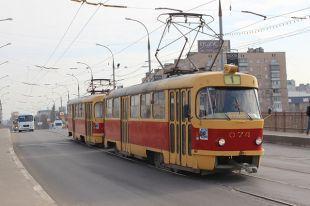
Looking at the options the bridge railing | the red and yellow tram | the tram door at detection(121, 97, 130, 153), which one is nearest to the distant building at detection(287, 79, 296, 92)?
the bridge railing

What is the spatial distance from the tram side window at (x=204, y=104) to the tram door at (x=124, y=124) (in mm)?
7234

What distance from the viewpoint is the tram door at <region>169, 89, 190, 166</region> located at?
14.7 meters

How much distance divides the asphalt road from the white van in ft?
175

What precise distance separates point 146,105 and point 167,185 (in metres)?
5.40

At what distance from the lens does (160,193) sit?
12234mm

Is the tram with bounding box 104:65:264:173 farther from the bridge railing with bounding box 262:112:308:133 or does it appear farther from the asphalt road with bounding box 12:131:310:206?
the bridge railing with bounding box 262:112:308:133

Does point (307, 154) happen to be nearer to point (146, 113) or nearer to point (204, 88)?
point (146, 113)

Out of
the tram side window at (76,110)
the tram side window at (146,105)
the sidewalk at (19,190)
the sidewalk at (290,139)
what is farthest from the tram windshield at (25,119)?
the tram side window at (146,105)

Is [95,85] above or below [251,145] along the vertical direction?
above

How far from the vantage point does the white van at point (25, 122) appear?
7188 centimetres

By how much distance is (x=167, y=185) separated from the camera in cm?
1347

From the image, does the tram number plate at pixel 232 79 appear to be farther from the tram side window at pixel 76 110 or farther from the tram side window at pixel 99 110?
the tram side window at pixel 76 110

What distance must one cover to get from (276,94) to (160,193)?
102210mm

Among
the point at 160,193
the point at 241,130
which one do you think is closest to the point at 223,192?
the point at 160,193
